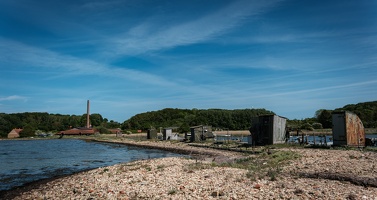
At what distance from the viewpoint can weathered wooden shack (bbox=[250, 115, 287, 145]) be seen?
35250mm

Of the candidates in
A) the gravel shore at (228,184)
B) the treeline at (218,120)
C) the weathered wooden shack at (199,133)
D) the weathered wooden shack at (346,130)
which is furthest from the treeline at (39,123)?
the weathered wooden shack at (346,130)

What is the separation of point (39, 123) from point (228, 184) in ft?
494

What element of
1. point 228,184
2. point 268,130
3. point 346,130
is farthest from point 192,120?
point 228,184

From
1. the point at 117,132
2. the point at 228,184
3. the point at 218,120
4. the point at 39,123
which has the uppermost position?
Result: the point at 218,120

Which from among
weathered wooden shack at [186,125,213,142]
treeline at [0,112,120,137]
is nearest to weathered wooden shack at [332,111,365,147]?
weathered wooden shack at [186,125,213,142]

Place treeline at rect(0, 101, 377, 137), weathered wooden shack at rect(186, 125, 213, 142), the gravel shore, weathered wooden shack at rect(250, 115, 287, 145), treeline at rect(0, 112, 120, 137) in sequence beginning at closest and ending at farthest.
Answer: the gravel shore < weathered wooden shack at rect(250, 115, 287, 145) < weathered wooden shack at rect(186, 125, 213, 142) < treeline at rect(0, 101, 377, 137) < treeline at rect(0, 112, 120, 137)

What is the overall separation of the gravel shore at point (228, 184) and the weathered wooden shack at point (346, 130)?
9081mm

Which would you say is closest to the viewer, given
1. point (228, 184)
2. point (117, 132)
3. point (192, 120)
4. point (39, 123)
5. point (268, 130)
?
point (228, 184)

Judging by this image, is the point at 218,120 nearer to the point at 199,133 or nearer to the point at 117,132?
the point at 117,132

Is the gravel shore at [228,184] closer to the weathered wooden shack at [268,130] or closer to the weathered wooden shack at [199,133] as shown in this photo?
the weathered wooden shack at [268,130]

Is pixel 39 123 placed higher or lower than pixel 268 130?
higher

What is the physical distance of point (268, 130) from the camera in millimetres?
35688

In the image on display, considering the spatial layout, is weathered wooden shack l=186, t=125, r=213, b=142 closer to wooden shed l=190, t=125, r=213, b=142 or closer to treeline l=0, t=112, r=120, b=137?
wooden shed l=190, t=125, r=213, b=142

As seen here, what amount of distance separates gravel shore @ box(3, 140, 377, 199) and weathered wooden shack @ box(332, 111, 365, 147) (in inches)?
358
